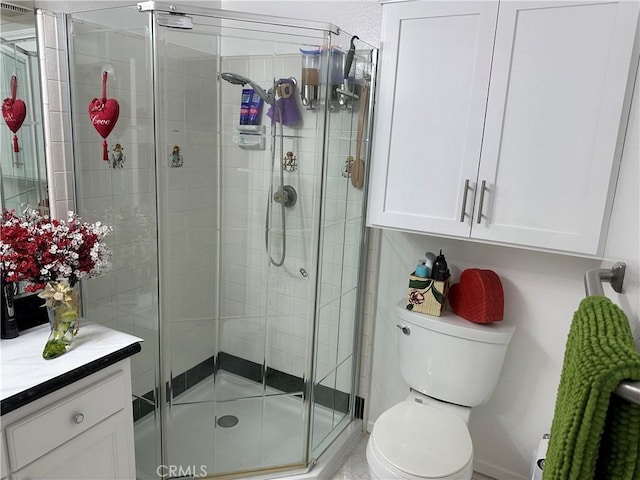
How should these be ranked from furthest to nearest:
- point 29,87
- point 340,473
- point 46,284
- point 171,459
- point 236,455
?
point 340,473
point 236,455
point 171,459
point 29,87
point 46,284

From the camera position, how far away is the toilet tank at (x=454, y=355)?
1.89 meters

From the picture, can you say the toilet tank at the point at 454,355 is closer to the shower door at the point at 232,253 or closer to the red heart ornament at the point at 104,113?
the shower door at the point at 232,253

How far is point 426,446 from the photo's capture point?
1637 millimetres

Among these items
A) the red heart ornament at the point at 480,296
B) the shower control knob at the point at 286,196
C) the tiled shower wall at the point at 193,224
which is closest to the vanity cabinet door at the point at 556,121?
the red heart ornament at the point at 480,296

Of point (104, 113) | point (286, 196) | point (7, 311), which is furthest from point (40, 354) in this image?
point (286, 196)

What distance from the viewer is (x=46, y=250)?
1.45 metres

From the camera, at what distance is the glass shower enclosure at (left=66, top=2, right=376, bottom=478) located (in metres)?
1.74

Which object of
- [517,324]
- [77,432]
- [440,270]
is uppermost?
[440,270]

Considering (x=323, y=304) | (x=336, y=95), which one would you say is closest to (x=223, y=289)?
(x=323, y=304)

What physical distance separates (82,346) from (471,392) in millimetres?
1547

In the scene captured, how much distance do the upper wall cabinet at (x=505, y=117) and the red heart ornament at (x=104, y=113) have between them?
108 cm

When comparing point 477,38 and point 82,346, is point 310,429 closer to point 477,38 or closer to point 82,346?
→ point 82,346

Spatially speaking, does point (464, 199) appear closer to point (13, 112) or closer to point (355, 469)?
point (355, 469)

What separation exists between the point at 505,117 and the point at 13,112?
1.78 meters
